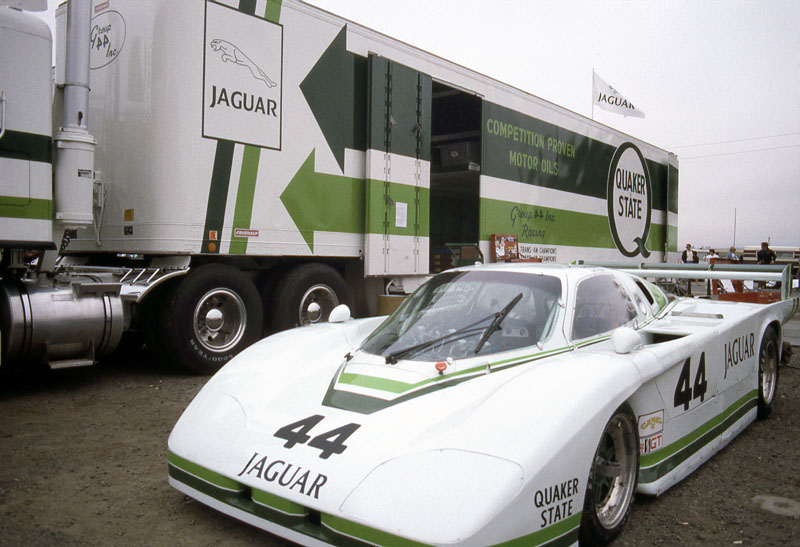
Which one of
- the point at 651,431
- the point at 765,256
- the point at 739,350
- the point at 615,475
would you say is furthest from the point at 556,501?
the point at 765,256

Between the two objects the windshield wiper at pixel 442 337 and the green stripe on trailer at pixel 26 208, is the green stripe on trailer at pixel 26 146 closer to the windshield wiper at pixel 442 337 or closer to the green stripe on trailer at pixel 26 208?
the green stripe on trailer at pixel 26 208

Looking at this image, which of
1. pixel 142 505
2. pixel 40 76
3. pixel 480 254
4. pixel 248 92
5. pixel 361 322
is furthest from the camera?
pixel 480 254

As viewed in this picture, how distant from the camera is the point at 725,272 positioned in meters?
5.49

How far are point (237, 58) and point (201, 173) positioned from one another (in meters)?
1.18

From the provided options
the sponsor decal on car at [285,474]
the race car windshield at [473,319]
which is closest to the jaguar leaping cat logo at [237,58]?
the race car windshield at [473,319]

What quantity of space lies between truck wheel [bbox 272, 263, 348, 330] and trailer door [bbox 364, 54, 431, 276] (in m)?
0.45

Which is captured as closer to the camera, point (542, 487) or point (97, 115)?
point (542, 487)

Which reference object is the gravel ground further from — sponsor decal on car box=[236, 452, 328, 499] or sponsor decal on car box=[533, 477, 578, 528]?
sponsor decal on car box=[533, 477, 578, 528]

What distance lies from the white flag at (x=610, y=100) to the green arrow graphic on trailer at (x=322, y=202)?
11416 millimetres

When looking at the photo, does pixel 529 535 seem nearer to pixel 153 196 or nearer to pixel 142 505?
pixel 142 505

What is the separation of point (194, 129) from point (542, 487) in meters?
4.70

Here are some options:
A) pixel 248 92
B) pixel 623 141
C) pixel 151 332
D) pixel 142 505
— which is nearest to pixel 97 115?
pixel 248 92

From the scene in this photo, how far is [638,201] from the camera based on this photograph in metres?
13.4

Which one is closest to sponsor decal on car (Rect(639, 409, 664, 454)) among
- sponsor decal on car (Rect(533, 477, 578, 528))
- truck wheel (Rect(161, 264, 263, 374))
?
sponsor decal on car (Rect(533, 477, 578, 528))
